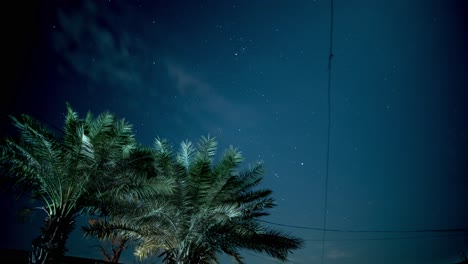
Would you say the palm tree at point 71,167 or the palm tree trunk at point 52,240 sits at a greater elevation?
the palm tree at point 71,167

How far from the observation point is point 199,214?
899cm

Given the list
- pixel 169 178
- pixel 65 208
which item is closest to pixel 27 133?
pixel 65 208

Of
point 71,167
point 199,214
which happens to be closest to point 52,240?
point 71,167

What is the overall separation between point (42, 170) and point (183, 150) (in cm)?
445

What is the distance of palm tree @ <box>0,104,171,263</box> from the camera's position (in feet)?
25.7

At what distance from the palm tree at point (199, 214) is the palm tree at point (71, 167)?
31.8 inches

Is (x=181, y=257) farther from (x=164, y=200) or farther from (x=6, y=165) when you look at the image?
(x=6, y=165)

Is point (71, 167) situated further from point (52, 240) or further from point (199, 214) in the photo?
point (199, 214)

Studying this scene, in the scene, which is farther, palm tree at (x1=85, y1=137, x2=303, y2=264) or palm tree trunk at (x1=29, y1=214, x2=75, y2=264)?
palm tree at (x1=85, y1=137, x2=303, y2=264)

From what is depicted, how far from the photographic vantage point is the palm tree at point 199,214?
873 centimetres

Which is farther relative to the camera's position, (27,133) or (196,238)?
(196,238)

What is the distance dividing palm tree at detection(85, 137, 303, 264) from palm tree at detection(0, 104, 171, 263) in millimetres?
807

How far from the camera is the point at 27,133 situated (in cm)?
769

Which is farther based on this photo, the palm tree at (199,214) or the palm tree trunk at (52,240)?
the palm tree at (199,214)
